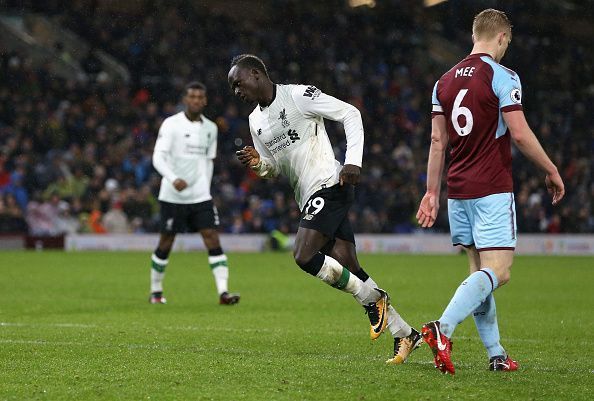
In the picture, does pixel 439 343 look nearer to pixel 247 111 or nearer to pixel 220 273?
pixel 220 273

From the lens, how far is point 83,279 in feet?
55.1

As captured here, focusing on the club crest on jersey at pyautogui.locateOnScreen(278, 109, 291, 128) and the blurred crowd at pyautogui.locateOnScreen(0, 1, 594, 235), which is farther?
the blurred crowd at pyautogui.locateOnScreen(0, 1, 594, 235)

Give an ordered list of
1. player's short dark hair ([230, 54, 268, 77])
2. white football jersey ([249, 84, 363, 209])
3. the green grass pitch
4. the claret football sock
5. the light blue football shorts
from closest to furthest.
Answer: the green grass pitch < the claret football sock < the light blue football shorts < white football jersey ([249, 84, 363, 209]) < player's short dark hair ([230, 54, 268, 77])

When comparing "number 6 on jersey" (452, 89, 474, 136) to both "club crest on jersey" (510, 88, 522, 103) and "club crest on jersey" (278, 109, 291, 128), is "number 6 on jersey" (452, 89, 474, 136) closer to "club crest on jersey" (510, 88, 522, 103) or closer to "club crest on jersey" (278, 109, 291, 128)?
"club crest on jersey" (510, 88, 522, 103)

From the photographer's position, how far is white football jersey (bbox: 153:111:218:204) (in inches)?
516

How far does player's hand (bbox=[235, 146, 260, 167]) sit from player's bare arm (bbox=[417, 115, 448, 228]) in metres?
1.45

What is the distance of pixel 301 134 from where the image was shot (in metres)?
8.09

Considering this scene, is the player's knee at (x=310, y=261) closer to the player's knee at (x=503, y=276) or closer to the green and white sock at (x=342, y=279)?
the green and white sock at (x=342, y=279)

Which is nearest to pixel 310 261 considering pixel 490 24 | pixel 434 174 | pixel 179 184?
pixel 434 174

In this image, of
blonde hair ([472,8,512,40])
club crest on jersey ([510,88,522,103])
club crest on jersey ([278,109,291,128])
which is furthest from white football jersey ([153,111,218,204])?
club crest on jersey ([510,88,522,103])

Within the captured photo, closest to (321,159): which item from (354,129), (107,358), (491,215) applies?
(354,129)

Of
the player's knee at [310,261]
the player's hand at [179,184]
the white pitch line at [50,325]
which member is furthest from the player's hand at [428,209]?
the player's hand at [179,184]

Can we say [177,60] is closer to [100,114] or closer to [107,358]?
[100,114]

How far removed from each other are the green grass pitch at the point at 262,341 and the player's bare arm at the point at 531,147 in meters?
1.28
